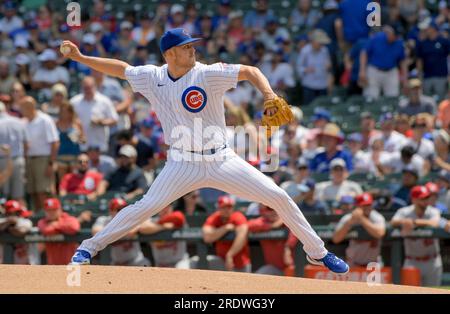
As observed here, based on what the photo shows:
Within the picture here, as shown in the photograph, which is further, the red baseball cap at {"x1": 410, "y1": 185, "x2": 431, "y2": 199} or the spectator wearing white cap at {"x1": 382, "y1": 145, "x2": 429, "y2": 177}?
the spectator wearing white cap at {"x1": 382, "y1": 145, "x2": 429, "y2": 177}

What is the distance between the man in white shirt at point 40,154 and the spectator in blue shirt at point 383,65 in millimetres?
4239

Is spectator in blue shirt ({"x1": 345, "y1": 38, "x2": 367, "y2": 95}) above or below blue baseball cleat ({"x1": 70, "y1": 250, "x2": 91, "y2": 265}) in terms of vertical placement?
above

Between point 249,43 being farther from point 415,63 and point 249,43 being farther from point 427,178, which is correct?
point 427,178

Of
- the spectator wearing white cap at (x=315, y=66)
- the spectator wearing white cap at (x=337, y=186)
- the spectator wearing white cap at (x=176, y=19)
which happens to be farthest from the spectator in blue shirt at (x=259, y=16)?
the spectator wearing white cap at (x=337, y=186)

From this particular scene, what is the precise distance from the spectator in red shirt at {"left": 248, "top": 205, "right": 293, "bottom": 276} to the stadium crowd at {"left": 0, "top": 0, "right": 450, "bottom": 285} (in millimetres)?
12

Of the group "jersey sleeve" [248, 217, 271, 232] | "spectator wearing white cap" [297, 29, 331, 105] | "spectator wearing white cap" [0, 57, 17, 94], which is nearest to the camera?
"jersey sleeve" [248, 217, 271, 232]

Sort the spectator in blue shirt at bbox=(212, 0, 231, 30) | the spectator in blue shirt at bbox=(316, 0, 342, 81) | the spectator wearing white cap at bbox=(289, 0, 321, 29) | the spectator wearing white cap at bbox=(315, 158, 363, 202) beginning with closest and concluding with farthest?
the spectator wearing white cap at bbox=(315, 158, 363, 202) → the spectator in blue shirt at bbox=(316, 0, 342, 81) → the spectator wearing white cap at bbox=(289, 0, 321, 29) → the spectator in blue shirt at bbox=(212, 0, 231, 30)

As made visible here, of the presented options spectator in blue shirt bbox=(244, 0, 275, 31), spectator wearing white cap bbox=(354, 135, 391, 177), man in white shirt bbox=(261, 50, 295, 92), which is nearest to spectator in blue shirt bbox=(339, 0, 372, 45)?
man in white shirt bbox=(261, 50, 295, 92)

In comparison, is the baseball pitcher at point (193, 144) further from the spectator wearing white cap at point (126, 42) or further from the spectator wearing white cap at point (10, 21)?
the spectator wearing white cap at point (10, 21)

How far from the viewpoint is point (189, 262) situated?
1111 centimetres

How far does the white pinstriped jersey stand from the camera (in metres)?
7.36

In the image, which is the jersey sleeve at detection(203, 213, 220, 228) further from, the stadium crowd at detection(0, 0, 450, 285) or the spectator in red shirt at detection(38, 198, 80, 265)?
the spectator in red shirt at detection(38, 198, 80, 265)

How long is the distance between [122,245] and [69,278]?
381cm

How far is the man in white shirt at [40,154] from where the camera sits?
12778 mm
